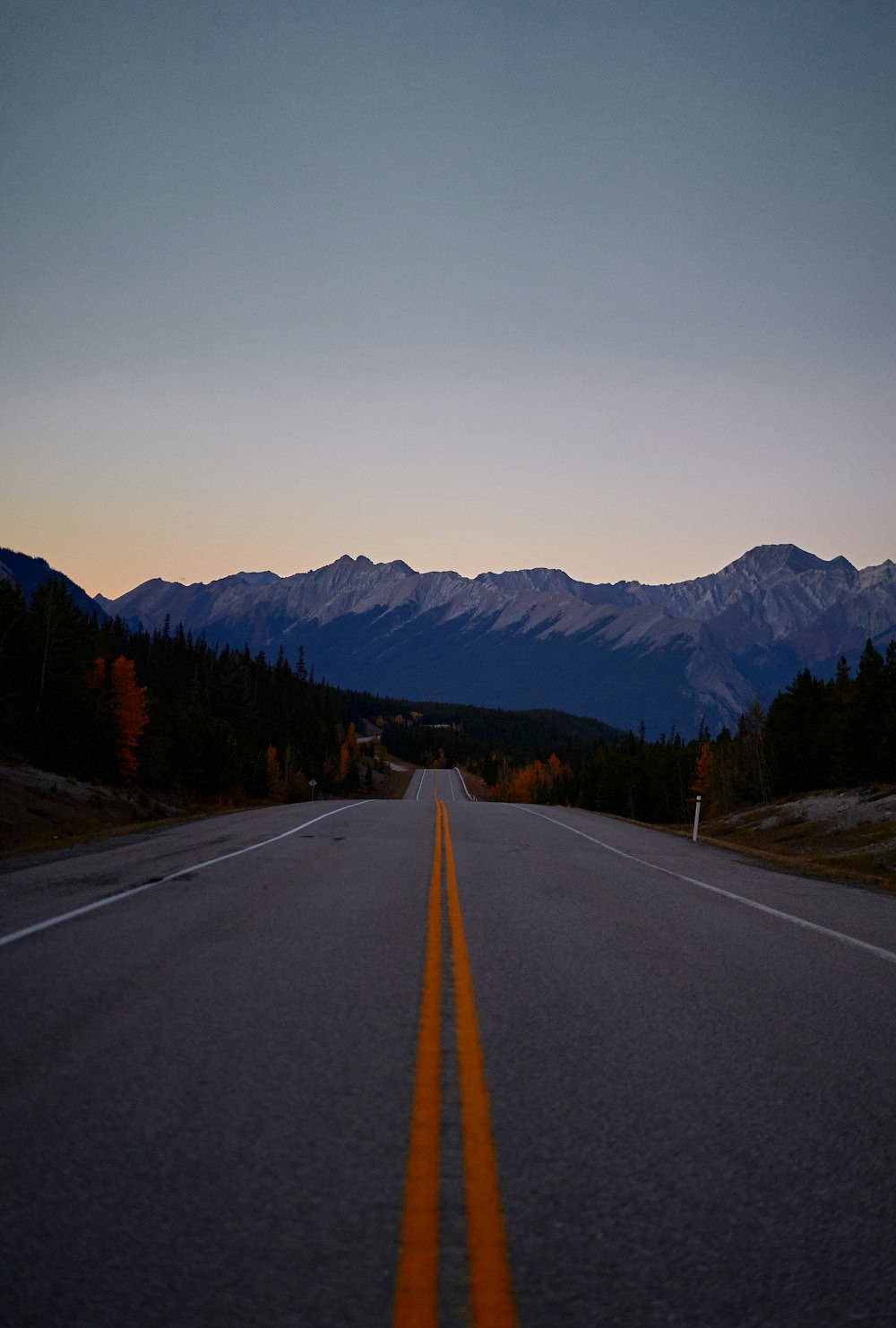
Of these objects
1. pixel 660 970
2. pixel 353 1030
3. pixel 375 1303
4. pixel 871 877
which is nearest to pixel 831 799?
pixel 871 877

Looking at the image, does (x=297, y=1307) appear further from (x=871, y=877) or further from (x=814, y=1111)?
(x=871, y=877)

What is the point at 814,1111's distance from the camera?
14.1ft

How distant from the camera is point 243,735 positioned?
273 feet

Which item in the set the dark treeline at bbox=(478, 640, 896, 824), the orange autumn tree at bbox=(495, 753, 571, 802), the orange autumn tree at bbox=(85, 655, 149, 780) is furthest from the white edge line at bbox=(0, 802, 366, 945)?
the orange autumn tree at bbox=(495, 753, 571, 802)

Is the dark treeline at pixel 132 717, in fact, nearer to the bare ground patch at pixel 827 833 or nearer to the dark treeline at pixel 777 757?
the dark treeline at pixel 777 757

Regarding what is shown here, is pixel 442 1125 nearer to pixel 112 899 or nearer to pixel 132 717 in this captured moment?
pixel 112 899

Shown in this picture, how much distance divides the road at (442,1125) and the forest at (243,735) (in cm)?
3710

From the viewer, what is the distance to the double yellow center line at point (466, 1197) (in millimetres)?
2734

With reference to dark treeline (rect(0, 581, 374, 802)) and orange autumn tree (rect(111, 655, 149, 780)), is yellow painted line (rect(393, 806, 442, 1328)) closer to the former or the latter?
dark treeline (rect(0, 581, 374, 802))

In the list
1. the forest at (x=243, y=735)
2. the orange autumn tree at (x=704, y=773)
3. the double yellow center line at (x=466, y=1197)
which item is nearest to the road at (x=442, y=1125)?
the double yellow center line at (x=466, y=1197)

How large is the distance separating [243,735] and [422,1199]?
82.3 meters

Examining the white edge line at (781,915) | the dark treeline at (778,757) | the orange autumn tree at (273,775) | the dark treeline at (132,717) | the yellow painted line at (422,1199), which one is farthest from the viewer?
the orange autumn tree at (273,775)

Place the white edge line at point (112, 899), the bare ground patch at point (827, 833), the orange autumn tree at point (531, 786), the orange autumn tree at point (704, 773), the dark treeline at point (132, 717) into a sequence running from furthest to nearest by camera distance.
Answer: the orange autumn tree at point (531, 786) → the orange autumn tree at point (704, 773) → the dark treeline at point (132, 717) → the bare ground patch at point (827, 833) → the white edge line at point (112, 899)

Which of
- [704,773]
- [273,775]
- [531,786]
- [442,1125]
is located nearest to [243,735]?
[273,775]
